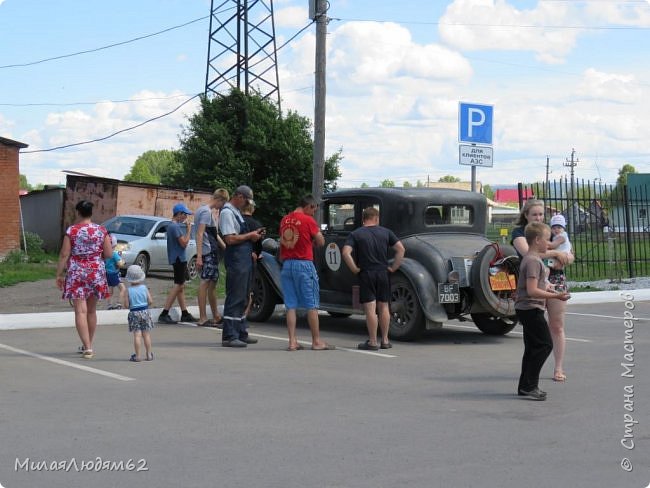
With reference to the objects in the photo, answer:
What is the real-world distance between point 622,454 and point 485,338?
20.9 feet

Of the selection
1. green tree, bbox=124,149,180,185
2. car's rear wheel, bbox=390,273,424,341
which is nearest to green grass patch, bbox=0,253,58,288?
car's rear wheel, bbox=390,273,424,341

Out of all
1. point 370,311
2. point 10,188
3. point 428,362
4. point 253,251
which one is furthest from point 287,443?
point 10,188

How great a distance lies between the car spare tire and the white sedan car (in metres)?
11.5

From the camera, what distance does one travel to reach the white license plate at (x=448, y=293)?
1138 centimetres

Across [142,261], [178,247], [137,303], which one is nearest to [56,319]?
[178,247]

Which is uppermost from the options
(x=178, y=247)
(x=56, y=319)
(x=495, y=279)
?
(x=178, y=247)

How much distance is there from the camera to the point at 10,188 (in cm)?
2650

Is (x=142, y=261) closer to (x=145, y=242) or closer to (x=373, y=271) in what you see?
(x=145, y=242)

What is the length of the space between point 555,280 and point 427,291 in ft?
8.50

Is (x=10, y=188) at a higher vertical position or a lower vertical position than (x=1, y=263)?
higher

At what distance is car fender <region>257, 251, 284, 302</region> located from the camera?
1301 centimetres

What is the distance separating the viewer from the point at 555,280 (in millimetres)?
8961

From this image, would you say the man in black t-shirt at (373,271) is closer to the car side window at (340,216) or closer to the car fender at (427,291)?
the car fender at (427,291)

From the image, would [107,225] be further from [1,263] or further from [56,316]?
[56,316]
